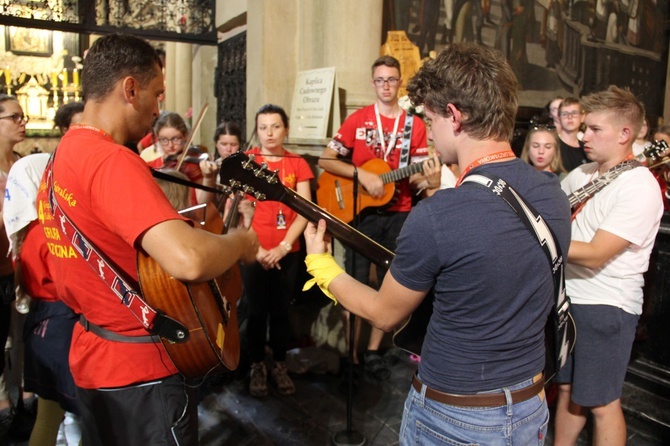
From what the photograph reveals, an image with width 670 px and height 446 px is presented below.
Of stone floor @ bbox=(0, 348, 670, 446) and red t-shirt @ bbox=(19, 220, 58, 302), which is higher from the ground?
red t-shirt @ bbox=(19, 220, 58, 302)

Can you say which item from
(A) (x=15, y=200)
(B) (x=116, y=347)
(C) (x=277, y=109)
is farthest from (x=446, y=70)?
(C) (x=277, y=109)

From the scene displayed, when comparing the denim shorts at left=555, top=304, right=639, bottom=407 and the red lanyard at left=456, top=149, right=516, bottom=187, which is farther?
the denim shorts at left=555, top=304, right=639, bottom=407

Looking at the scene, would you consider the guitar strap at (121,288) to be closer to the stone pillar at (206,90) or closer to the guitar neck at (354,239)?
the guitar neck at (354,239)

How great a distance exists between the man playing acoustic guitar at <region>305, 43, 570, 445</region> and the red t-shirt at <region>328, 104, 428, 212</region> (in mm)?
2633

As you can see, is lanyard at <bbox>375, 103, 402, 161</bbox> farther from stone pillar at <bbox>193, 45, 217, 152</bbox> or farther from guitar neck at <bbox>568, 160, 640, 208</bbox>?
stone pillar at <bbox>193, 45, 217, 152</bbox>

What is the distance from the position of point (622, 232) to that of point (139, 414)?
2104 millimetres

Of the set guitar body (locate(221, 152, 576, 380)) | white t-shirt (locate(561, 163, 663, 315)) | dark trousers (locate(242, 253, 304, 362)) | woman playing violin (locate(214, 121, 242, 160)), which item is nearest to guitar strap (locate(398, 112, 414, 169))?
dark trousers (locate(242, 253, 304, 362))

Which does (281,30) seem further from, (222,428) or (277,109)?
(222,428)

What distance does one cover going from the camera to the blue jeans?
1.56m

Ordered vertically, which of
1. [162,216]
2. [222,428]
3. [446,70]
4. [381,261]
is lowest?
[222,428]

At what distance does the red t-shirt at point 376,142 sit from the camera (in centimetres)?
428

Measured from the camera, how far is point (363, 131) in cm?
433

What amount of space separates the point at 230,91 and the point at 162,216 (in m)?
5.34

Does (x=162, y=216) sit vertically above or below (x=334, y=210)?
above
